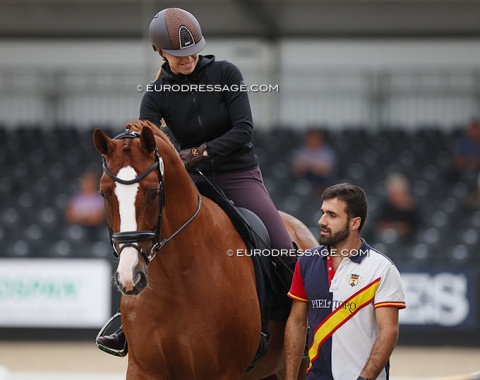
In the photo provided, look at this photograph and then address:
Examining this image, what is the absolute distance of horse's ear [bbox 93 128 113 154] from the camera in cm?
500

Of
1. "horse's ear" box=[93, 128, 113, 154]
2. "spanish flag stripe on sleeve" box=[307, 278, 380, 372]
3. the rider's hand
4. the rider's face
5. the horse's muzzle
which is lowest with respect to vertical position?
"spanish flag stripe on sleeve" box=[307, 278, 380, 372]

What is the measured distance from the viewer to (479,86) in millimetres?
19578

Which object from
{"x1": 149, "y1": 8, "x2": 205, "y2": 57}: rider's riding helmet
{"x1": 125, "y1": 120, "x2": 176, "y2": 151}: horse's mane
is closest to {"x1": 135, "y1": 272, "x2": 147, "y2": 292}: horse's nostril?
{"x1": 125, "y1": 120, "x2": 176, "y2": 151}: horse's mane

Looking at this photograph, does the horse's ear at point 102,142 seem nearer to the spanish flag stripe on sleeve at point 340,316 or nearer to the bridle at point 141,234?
the bridle at point 141,234

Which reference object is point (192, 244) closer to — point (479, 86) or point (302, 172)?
point (302, 172)

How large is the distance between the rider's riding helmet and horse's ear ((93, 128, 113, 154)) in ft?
3.23

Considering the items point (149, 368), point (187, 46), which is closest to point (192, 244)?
point (149, 368)

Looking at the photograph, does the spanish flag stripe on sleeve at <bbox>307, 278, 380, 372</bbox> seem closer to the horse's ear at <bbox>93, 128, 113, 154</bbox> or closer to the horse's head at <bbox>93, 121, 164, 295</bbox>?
the horse's head at <bbox>93, 121, 164, 295</bbox>

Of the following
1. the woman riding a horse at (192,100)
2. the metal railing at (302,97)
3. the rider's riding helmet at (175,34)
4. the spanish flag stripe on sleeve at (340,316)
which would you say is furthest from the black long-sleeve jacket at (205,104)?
the metal railing at (302,97)

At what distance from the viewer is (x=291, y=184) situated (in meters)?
17.2

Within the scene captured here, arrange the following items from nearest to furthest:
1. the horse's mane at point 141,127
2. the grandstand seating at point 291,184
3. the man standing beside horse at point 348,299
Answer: the man standing beside horse at point 348,299, the horse's mane at point 141,127, the grandstand seating at point 291,184

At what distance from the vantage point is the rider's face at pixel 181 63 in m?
5.92

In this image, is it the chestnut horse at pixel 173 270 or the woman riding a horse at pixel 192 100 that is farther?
the woman riding a horse at pixel 192 100

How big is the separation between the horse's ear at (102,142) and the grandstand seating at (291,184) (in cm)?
924
